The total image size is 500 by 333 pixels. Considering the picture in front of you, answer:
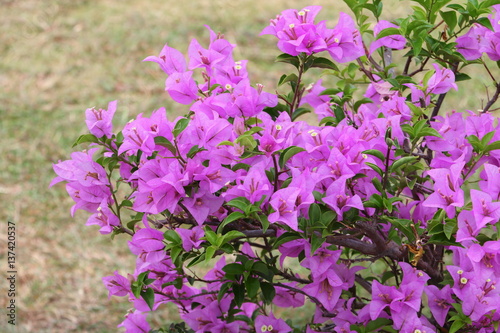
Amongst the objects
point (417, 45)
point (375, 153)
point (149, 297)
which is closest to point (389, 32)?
point (417, 45)

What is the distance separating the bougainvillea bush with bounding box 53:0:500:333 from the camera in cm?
108

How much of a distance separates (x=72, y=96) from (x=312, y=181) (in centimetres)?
289

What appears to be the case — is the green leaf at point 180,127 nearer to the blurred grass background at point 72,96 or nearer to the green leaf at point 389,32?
the green leaf at point 389,32

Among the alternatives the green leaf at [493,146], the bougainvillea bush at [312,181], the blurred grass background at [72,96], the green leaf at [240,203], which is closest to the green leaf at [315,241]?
the bougainvillea bush at [312,181]

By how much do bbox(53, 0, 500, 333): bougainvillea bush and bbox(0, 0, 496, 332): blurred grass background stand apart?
1.19 metres

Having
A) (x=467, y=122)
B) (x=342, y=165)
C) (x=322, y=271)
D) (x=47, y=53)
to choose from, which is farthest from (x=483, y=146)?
(x=47, y=53)

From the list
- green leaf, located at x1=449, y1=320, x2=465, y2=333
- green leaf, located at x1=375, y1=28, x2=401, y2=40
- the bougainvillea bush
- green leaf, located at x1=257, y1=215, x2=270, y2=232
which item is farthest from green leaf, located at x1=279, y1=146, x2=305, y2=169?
green leaf, located at x1=449, y1=320, x2=465, y2=333

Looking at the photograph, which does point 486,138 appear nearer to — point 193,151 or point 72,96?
point 193,151

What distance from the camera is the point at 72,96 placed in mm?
3699

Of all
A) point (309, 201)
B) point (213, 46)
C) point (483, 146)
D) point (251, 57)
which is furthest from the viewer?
point (251, 57)

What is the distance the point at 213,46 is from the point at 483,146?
1.80ft

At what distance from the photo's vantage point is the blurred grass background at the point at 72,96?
2.46 meters

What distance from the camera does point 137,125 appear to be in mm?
1076

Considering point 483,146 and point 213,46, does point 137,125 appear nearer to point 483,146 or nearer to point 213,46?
point 213,46
